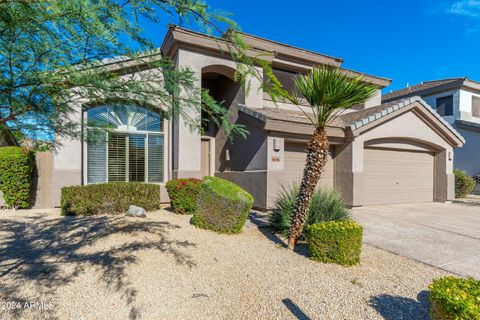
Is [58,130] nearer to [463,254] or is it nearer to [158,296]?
[158,296]

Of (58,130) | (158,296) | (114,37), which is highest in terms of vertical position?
(114,37)

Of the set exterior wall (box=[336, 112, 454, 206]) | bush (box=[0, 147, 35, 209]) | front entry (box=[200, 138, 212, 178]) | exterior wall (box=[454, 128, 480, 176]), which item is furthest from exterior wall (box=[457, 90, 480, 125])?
bush (box=[0, 147, 35, 209])

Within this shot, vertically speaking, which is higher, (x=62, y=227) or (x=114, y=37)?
(x=114, y=37)

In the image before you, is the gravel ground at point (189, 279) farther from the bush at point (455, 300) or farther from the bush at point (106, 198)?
the bush at point (106, 198)

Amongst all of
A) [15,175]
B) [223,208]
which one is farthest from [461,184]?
[15,175]

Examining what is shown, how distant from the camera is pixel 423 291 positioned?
375 cm

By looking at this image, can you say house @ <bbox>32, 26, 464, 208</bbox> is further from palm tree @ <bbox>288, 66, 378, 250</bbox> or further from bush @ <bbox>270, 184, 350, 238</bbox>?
palm tree @ <bbox>288, 66, 378, 250</bbox>

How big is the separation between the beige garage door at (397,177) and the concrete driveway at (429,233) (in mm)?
786

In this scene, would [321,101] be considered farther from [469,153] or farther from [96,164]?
[469,153]

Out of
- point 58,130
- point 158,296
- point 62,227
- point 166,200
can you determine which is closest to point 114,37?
point 58,130

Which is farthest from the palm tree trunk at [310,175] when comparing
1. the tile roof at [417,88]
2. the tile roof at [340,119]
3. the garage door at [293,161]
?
the tile roof at [417,88]

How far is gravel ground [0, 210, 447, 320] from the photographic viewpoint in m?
3.27

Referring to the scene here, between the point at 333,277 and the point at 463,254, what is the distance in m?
3.25

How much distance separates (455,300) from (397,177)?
1062 cm
